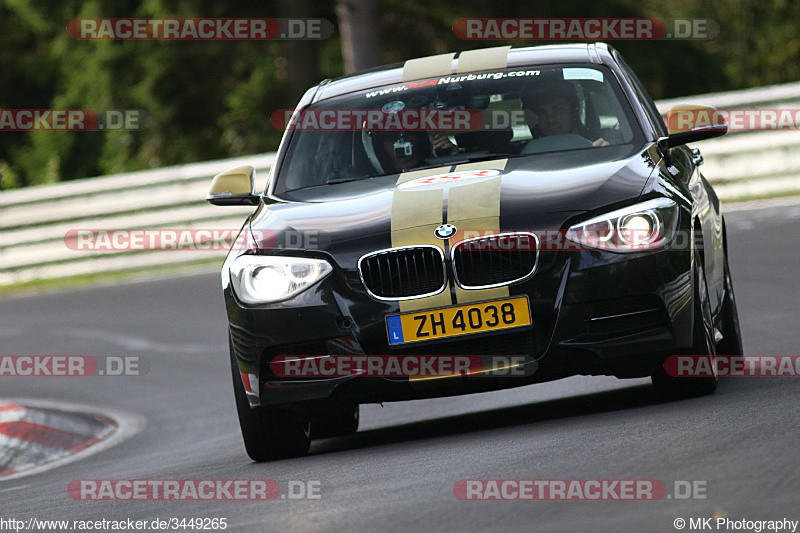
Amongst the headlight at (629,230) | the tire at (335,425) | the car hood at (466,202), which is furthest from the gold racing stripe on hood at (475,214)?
the tire at (335,425)

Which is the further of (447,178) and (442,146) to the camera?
(442,146)

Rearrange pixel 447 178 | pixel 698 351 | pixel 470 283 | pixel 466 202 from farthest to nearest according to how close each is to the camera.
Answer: pixel 447 178 → pixel 698 351 → pixel 466 202 → pixel 470 283

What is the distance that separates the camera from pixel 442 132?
7.47m

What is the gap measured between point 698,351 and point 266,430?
72.5 inches

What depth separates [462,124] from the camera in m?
7.49

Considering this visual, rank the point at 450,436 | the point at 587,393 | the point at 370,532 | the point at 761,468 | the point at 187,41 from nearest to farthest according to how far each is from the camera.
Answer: the point at 370,532 → the point at 761,468 → the point at 450,436 → the point at 587,393 → the point at 187,41

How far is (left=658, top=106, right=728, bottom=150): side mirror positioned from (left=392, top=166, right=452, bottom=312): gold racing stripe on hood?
1343 mm

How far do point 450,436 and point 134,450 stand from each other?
2.49m

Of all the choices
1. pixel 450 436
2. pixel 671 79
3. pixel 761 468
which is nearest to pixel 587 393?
pixel 450 436

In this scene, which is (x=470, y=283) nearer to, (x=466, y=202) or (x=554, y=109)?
(x=466, y=202)

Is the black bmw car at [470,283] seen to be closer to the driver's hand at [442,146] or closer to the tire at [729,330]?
the driver's hand at [442,146]

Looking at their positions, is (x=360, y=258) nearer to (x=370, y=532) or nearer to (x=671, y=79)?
(x=370, y=532)

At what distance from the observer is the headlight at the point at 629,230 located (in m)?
6.18

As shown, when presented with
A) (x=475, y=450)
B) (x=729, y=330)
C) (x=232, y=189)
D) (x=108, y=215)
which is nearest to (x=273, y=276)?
(x=475, y=450)
